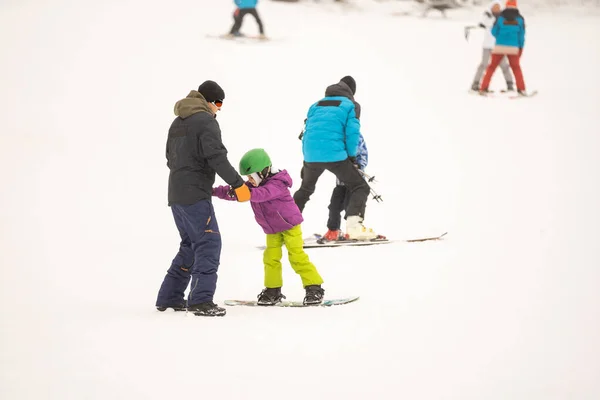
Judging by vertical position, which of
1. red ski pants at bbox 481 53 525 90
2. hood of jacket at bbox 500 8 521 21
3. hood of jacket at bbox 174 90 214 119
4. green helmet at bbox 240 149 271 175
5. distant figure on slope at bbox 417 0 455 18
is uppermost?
distant figure on slope at bbox 417 0 455 18

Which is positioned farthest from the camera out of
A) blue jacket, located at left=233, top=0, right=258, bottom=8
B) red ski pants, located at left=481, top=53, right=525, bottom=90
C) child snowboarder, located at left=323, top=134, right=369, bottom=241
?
blue jacket, located at left=233, top=0, right=258, bottom=8

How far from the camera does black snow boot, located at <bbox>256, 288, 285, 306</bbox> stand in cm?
686

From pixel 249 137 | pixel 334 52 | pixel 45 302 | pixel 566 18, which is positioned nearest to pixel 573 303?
pixel 45 302

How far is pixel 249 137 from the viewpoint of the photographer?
14203 millimetres

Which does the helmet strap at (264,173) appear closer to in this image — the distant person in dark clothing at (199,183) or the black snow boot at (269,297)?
the distant person in dark clothing at (199,183)

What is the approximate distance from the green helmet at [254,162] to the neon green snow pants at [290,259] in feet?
1.68

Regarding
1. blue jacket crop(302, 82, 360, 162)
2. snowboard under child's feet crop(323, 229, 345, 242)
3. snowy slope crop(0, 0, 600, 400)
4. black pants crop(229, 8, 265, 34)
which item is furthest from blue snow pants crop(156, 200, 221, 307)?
black pants crop(229, 8, 265, 34)

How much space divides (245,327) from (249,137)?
8190 millimetres

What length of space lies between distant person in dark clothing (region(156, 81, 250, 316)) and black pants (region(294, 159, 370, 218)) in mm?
2602

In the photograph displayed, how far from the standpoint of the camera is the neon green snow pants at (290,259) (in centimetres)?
674

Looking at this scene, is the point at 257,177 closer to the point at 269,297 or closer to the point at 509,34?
the point at 269,297

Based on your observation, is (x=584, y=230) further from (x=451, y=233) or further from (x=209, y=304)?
(x=209, y=304)

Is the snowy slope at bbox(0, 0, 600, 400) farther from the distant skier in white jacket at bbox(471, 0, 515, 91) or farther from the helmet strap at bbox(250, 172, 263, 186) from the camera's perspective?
the helmet strap at bbox(250, 172, 263, 186)

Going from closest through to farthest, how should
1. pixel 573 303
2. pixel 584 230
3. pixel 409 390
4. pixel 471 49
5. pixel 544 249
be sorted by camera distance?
pixel 409 390 → pixel 573 303 → pixel 544 249 → pixel 584 230 → pixel 471 49
